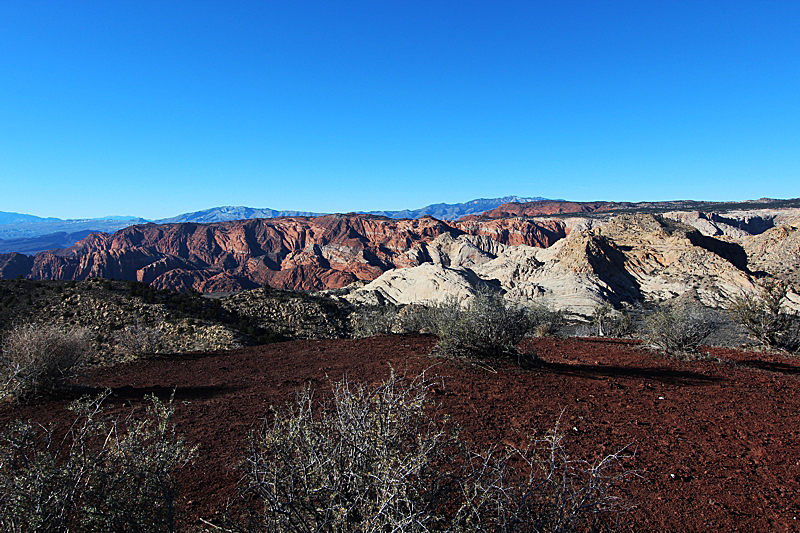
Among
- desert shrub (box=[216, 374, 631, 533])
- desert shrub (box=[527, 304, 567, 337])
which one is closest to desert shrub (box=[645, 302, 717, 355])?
desert shrub (box=[527, 304, 567, 337])

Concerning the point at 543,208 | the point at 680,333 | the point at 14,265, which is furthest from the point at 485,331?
the point at 543,208

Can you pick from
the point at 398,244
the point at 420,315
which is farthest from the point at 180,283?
the point at 420,315

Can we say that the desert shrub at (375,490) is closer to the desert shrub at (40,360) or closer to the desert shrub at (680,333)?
the desert shrub at (40,360)

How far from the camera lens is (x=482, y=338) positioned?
25.2 ft

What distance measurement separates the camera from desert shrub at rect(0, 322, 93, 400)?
6.58 metres

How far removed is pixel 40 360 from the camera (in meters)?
7.00

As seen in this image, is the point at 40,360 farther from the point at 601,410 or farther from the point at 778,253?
the point at 778,253

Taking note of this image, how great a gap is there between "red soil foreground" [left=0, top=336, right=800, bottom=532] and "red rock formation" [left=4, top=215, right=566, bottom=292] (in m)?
→ 68.4

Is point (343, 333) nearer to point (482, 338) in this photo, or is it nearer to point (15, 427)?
point (482, 338)

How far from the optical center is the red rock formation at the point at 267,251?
81375 mm

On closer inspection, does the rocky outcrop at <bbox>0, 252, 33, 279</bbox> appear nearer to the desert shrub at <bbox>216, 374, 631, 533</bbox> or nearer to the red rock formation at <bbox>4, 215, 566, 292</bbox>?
the red rock formation at <bbox>4, 215, 566, 292</bbox>

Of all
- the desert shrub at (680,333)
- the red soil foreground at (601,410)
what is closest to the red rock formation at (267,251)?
the red soil foreground at (601,410)

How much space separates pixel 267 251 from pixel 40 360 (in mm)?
98153

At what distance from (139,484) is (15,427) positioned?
92 centimetres
